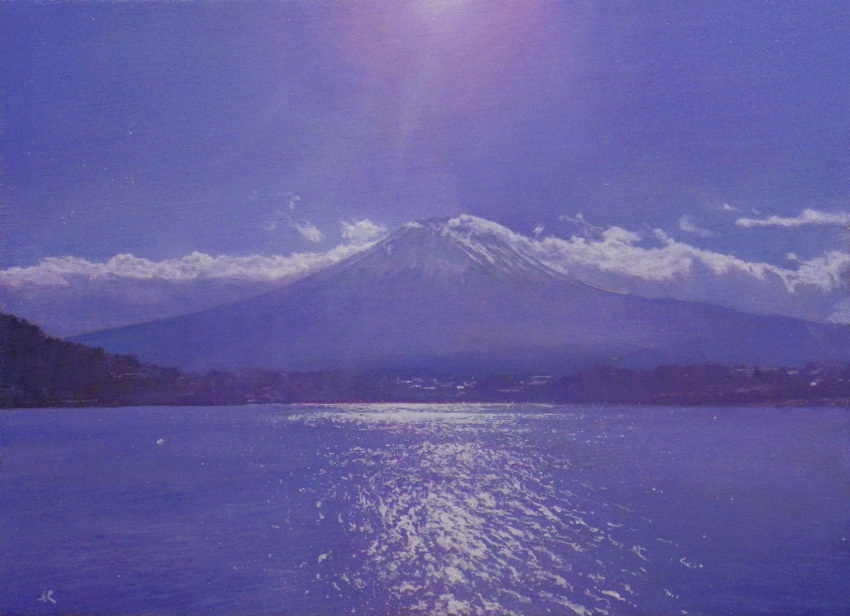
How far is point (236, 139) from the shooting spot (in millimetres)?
3203

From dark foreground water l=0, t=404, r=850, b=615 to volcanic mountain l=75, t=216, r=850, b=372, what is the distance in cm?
33

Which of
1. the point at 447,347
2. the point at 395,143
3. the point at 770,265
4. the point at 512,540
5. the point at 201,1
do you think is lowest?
the point at 512,540

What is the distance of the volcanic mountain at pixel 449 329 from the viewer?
3111mm

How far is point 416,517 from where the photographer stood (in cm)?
301

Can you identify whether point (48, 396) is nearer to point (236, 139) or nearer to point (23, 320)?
point (23, 320)

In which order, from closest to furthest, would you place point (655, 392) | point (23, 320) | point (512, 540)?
point (512, 540) < point (23, 320) < point (655, 392)

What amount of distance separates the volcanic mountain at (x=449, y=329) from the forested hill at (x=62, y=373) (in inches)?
3.6

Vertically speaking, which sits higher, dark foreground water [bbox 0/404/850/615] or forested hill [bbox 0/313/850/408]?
forested hill [bbox 0/313/850/408]

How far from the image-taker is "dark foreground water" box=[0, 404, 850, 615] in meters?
2.76

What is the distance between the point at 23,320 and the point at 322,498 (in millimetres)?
1572

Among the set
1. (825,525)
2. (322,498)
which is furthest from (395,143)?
(825,525)
